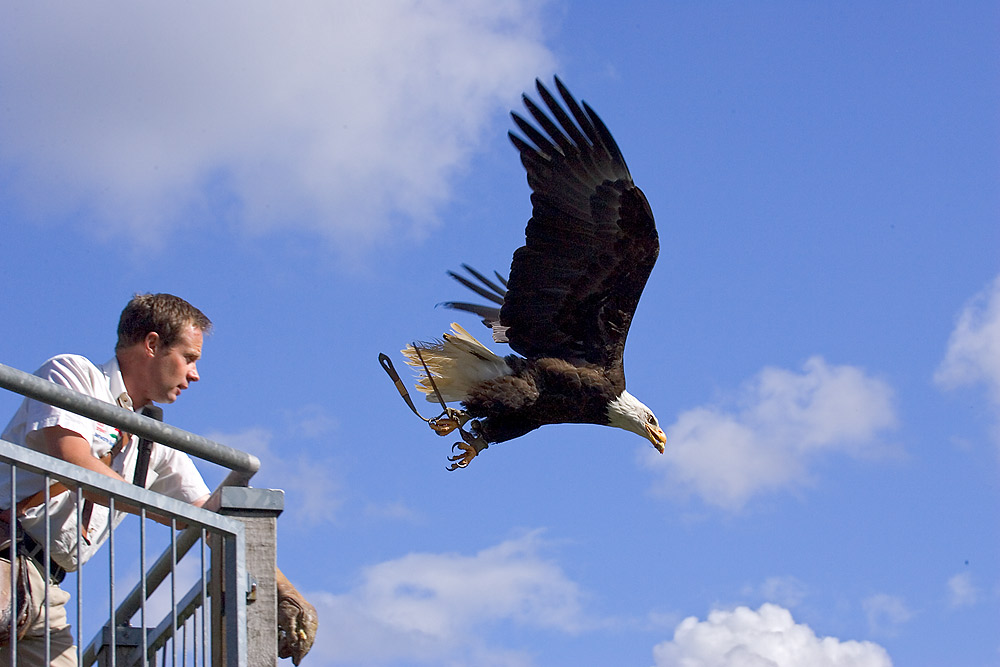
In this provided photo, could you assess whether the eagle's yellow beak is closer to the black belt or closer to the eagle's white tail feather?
the eagle's white tail feather

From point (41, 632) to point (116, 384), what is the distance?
0.65 m

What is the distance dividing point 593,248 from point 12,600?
202 inches

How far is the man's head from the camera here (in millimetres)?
3119

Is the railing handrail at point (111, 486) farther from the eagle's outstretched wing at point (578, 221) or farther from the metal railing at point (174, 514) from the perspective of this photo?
the eagle's outstretched wing at point (578, 221)

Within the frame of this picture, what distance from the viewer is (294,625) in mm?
2691

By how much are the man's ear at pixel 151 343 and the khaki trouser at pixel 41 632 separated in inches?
24.4

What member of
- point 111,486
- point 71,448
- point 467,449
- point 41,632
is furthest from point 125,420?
point 467,449

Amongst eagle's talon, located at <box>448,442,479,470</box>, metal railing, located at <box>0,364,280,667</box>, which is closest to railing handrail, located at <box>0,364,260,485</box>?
metal railing, located at <box>0,364,280,667</box>

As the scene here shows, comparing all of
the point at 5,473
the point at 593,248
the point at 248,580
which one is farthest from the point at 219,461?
the point at 593,248

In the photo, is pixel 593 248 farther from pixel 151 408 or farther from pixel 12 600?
pixel 12 600

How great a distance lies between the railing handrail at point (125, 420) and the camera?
2316 millimetres

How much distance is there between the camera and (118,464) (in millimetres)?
3043

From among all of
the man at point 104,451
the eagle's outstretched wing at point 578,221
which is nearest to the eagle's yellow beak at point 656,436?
the eagle's outstretched wing at point 578,221

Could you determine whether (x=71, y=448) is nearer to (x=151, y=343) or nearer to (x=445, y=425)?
(x=151, y=343)
